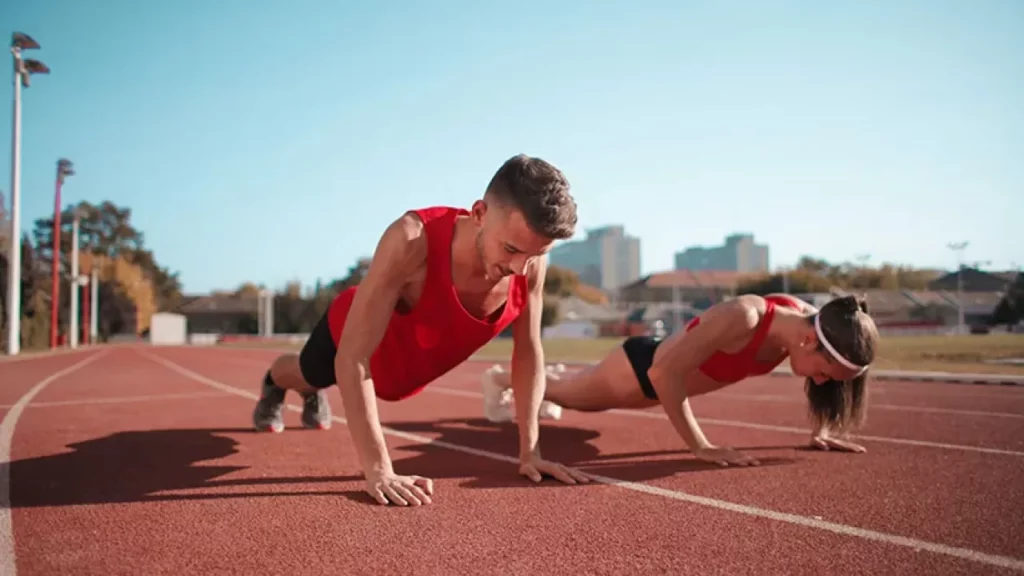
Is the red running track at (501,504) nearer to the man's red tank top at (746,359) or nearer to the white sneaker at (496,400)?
the white sneaker at (496,400)

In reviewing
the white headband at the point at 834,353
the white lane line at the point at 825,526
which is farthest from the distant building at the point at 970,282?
the white lane line at the point at 825,526

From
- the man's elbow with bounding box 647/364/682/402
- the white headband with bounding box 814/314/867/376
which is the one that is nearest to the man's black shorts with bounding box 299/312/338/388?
the man's elbow with bounding box 647/364/682/402

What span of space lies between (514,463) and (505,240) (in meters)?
1.85

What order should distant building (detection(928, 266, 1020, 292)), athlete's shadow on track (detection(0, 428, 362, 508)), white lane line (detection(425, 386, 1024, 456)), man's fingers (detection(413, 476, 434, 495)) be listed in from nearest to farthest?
man's fingers (detection(413, 476, 434, 495))
athlete's shadow on track (detection(0, 428, 362, 508))
white lane line (detection(425, 386, 1024, 456))
distant building (detection(928, 266, 1020, 292))

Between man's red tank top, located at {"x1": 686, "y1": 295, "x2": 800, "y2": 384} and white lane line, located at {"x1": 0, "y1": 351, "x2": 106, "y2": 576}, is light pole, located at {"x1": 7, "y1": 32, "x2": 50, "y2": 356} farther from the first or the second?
man's red tank top, located at {"x1": 686, "y1": 295, "x2": 800, "y2": 384}

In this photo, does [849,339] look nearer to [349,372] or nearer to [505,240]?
[505,240]

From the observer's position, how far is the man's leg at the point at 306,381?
413 cm

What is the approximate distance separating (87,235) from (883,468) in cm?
9730

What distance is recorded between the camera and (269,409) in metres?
5.04

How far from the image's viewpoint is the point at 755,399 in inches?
320

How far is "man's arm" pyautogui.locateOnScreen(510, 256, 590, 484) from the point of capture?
3406 millimetres

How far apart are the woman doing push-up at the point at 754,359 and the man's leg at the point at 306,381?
2.04m

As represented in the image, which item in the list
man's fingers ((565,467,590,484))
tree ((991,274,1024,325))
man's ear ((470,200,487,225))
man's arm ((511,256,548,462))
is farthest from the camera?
tree ((991,274,1024,325))

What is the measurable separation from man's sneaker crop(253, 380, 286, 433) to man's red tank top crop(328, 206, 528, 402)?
4.63ft
